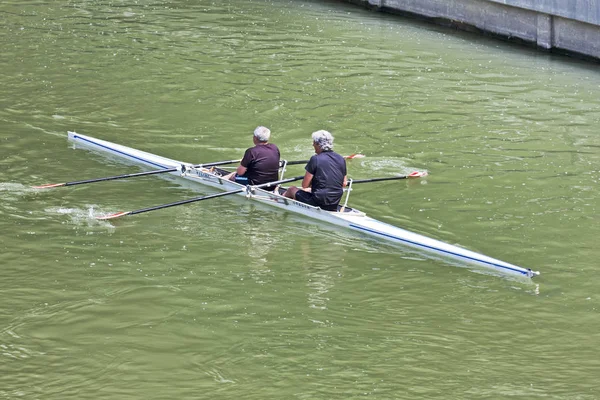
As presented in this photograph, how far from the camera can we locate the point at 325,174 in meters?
13.2

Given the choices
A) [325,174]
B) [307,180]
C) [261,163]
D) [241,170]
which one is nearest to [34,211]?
[241,170]

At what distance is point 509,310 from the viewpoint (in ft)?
35.8

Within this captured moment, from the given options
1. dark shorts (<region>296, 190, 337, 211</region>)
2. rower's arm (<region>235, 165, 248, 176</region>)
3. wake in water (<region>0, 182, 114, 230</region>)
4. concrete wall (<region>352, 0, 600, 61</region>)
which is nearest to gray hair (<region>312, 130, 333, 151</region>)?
dark shorts (<region>296, 190, 337, 211</region>)

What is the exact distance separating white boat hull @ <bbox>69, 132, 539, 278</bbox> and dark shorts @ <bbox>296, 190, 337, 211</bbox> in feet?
0.23

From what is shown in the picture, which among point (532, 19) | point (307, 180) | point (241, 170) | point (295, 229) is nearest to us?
point (295, 229)

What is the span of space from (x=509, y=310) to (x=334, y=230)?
312 centimetres

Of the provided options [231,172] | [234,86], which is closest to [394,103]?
[234,86]

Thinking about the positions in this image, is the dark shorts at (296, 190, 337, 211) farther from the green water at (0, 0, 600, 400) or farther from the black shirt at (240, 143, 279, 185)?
the black shirt at (240, 143, 279, 185)

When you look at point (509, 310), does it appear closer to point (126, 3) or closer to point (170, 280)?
point (170, 280)

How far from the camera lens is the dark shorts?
44.1ft

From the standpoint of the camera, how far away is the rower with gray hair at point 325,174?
1321 cm

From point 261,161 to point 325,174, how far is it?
49.8 inches

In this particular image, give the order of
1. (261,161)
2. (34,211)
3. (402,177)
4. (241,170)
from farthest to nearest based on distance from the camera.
Result: (402,177)
(241,170)
(261,161)
(34,211)

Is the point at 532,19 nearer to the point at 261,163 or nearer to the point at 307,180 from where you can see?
the point at 261,163
